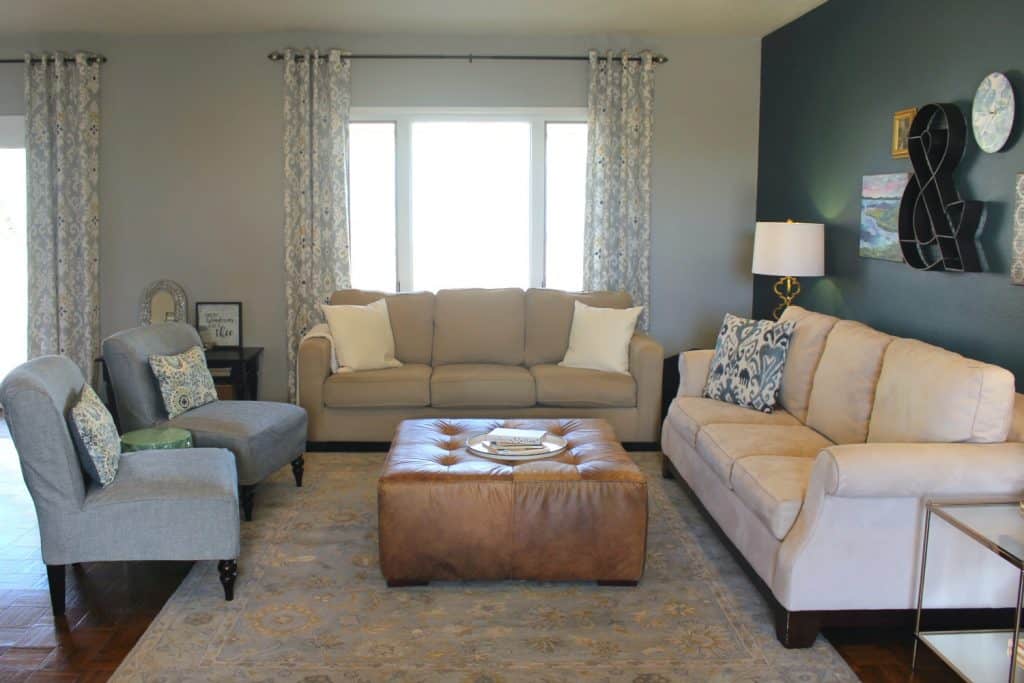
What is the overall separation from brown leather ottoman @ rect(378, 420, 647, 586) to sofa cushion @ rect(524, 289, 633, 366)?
7.59 feet

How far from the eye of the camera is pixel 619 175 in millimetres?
6402

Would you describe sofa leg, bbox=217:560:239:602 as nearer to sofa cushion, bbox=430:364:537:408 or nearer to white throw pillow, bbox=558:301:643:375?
sofa cushion, bbox=430:364:537:408

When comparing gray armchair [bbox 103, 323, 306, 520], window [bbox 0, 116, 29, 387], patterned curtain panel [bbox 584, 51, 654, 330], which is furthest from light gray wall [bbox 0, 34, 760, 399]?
gray armchair [bbox 103, 323, 306, 520]

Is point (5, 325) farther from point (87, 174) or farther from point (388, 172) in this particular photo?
point (388, 172)

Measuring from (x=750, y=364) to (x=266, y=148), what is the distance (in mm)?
3639

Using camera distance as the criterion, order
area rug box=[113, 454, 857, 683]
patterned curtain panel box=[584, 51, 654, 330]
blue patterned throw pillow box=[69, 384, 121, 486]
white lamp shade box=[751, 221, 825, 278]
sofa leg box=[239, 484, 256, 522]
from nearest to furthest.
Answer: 1. area rug box=[113, 454, 857, 683]
2. blue patterned throw pillow box=[69, 384, 121, 486]
3. sofa leg box=[239, 484, 256, 522]
4. white lamp shade box=[751, 221, 825, 278]
5. patterned curtain panel box=[584, 51, 654, 330]

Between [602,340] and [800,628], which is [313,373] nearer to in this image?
[602,340]

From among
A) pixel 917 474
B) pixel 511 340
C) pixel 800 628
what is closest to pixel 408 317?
pixel 511 340

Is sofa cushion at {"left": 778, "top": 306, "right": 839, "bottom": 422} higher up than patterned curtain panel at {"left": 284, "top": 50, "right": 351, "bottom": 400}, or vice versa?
patterned curtain panel at {"left": 284, "top": 50, "right": 351, "bottom": 400}

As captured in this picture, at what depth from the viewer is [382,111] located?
640 cm

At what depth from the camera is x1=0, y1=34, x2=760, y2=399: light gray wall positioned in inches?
249

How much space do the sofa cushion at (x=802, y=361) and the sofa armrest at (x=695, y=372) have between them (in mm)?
445

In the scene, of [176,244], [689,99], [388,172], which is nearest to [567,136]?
[689,99]

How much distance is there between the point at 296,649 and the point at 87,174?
4431 millimetres
